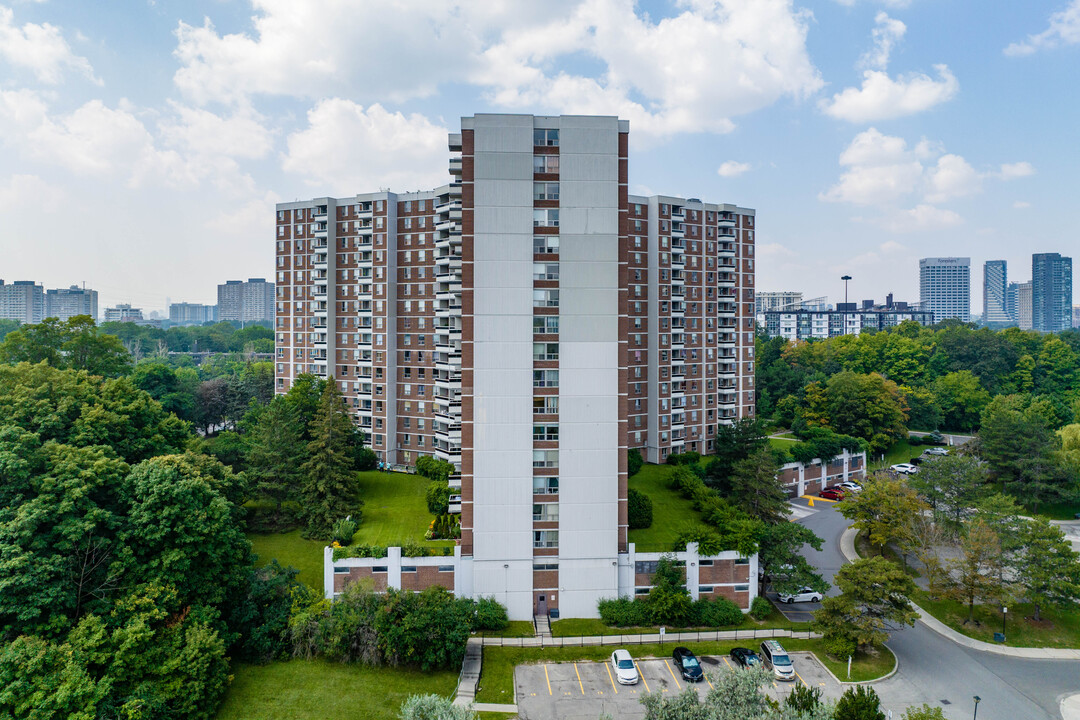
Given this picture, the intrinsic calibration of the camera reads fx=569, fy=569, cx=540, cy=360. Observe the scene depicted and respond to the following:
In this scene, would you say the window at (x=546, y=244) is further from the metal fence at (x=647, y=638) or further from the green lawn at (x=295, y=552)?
the green lawn at (x=295, y=552)

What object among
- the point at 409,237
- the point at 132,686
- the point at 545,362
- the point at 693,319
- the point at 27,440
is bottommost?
the point at 132,686

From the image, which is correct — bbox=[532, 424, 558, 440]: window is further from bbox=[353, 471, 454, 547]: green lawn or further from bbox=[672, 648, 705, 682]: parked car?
bbox=[672, 648, 705, 682]: parked car

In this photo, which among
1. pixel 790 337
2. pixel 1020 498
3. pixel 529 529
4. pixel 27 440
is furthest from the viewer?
pixel 790 337

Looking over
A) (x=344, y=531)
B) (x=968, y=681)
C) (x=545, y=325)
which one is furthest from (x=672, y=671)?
(x=344, y=531)

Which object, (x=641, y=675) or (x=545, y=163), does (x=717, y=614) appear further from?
(x=545, y=163)

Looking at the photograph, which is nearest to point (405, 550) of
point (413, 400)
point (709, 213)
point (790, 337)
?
point (413, 400)

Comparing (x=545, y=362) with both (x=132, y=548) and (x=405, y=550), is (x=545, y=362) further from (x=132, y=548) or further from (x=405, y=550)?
(x=132, y=548)

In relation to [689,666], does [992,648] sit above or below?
below
